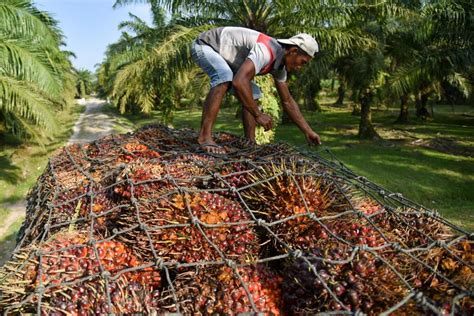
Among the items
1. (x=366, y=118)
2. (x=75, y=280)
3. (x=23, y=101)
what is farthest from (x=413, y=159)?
(x=75, y=280)

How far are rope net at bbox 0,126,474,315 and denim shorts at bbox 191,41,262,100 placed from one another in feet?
2.95

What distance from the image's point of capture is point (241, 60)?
2961 millimetres

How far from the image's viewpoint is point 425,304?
1.14 metres

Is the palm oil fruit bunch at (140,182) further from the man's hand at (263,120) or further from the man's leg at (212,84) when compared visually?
the man's hand at (263,120)

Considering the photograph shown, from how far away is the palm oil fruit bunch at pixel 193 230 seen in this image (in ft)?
4.99

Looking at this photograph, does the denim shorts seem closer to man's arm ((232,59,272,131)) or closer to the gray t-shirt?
the gray t-shirt

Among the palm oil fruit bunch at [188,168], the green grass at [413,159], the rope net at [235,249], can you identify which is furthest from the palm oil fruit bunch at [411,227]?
the green grass at [413,159]

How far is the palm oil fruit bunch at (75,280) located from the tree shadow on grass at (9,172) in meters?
9.55

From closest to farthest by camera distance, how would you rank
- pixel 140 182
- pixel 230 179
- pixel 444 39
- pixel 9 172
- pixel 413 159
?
pixel 140 182
pixel 230 179
pixel 444 39
pixel 9 172
pixel 413 159

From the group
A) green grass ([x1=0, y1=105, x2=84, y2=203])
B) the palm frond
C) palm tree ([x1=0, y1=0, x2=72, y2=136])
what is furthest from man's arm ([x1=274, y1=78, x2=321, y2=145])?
green grass ([x1=0, y1=105, x2=84, y2=203])

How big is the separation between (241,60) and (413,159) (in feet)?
32.8

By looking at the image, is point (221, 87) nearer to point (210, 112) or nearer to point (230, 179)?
point (210, 112)

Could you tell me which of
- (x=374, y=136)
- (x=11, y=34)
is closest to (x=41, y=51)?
(x=11, y=34)

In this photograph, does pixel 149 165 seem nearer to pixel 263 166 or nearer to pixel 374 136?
pixel 263 166
